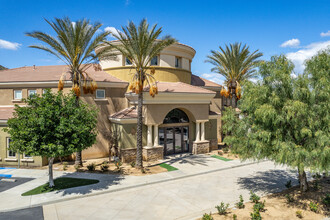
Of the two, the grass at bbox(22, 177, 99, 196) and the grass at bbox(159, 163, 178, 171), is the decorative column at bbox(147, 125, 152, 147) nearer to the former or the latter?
the grass at bbox(159, 163, 178, 171)

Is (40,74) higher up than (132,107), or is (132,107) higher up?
(40,74)

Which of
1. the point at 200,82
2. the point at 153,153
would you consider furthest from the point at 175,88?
the point at 200,82

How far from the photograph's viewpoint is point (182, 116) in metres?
23.5

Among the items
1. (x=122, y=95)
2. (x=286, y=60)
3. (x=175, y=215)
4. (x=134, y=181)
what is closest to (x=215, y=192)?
(x=175, y=215)

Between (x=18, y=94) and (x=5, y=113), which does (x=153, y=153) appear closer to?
(x=5, y=113)

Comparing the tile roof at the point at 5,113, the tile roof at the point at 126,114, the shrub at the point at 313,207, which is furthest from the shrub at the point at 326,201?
the tile roof at the point at 5,113

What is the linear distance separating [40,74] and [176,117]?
14744 millimetres

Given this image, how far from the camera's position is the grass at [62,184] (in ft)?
43.7

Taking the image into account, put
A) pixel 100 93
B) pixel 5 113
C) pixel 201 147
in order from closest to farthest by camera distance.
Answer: pixel 5 113 < pixel 100 93 < pixel 201 147

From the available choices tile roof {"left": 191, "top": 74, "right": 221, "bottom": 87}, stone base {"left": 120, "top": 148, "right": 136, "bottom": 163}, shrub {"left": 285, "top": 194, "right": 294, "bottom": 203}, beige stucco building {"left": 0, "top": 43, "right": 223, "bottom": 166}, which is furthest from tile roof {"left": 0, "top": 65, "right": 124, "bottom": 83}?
shrub {"left": 285, "top": 194, "right": 294, "bottom": 203}

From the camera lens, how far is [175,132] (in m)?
23.1

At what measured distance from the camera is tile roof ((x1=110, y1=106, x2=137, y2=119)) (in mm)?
20116

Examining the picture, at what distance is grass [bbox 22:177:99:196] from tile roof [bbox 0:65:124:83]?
9820mm

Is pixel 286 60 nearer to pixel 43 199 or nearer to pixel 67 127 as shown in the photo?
pixel 67 127
